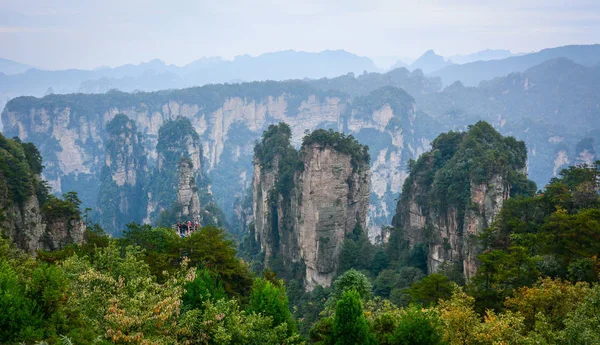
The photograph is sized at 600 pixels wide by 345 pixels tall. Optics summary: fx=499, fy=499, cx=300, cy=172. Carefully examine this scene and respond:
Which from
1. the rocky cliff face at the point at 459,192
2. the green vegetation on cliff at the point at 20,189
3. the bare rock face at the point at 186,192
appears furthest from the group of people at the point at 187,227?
the bare rock face at the point at 186,192

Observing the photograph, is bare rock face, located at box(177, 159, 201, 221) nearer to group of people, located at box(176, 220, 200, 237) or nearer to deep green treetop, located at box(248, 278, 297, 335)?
group of people, located at box(176, 220, 200, 237)

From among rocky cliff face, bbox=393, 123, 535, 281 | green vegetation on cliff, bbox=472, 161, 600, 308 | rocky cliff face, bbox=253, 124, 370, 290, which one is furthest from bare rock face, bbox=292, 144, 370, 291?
green vegetation on cliff, bbox=472, 161, 600, 308

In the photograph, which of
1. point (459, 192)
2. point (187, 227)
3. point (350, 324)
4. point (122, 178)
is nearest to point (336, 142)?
point (459, 192)

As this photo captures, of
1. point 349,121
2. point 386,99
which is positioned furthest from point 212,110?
point 386,99

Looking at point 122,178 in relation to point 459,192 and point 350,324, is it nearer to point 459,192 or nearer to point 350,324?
point 459,192

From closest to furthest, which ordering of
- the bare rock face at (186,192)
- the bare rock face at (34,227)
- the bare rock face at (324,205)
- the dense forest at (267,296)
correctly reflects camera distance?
the dense forest at (267,296), the bare rock face at (34,227), the bare rock face at (324,205), the bare rock face at (186,192)

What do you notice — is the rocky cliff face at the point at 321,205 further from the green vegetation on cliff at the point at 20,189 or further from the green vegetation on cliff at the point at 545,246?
the green vegetation on cliff at the point at 20,189
